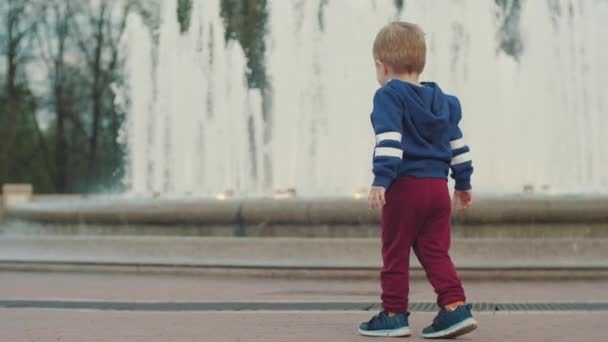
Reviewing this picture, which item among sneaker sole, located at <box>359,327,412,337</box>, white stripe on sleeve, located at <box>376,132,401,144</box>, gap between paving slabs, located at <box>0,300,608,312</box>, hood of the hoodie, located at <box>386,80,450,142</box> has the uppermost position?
hood of the hoodie, located at <box>386,80,450,142</box>

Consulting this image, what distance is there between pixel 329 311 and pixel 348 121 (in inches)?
562

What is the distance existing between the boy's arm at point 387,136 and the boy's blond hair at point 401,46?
0.16m

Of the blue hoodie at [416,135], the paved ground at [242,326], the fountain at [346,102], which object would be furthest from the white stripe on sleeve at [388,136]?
the fountain at [346,102]

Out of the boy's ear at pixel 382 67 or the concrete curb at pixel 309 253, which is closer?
the boy's ear at pixel 382 67

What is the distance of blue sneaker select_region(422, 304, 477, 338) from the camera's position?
5297mm

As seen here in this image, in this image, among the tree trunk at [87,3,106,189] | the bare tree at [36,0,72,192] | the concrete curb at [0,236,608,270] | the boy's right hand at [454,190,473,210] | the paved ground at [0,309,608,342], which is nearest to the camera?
the boy's right hand at [454,190,473,210]

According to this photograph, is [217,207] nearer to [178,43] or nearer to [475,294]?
[475,294]

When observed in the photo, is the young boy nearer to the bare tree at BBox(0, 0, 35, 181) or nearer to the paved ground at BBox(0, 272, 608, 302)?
the paved ground at BBox(0, 272, 608, 302)

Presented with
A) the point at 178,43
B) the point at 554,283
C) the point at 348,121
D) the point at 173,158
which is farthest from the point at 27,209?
the point at 178,43

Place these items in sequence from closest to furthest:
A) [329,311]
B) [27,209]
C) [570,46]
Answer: [329,311] → [27,209] → [570,46]

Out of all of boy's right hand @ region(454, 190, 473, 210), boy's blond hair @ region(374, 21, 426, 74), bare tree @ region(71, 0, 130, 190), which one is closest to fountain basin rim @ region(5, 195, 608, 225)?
boy's right hand @ region(454, 190, 473, 210)

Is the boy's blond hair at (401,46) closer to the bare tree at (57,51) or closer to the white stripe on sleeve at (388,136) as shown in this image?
the white stripe on sleeve at (388,136)

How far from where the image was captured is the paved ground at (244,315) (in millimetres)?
5777

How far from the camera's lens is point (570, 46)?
26.1 meters
